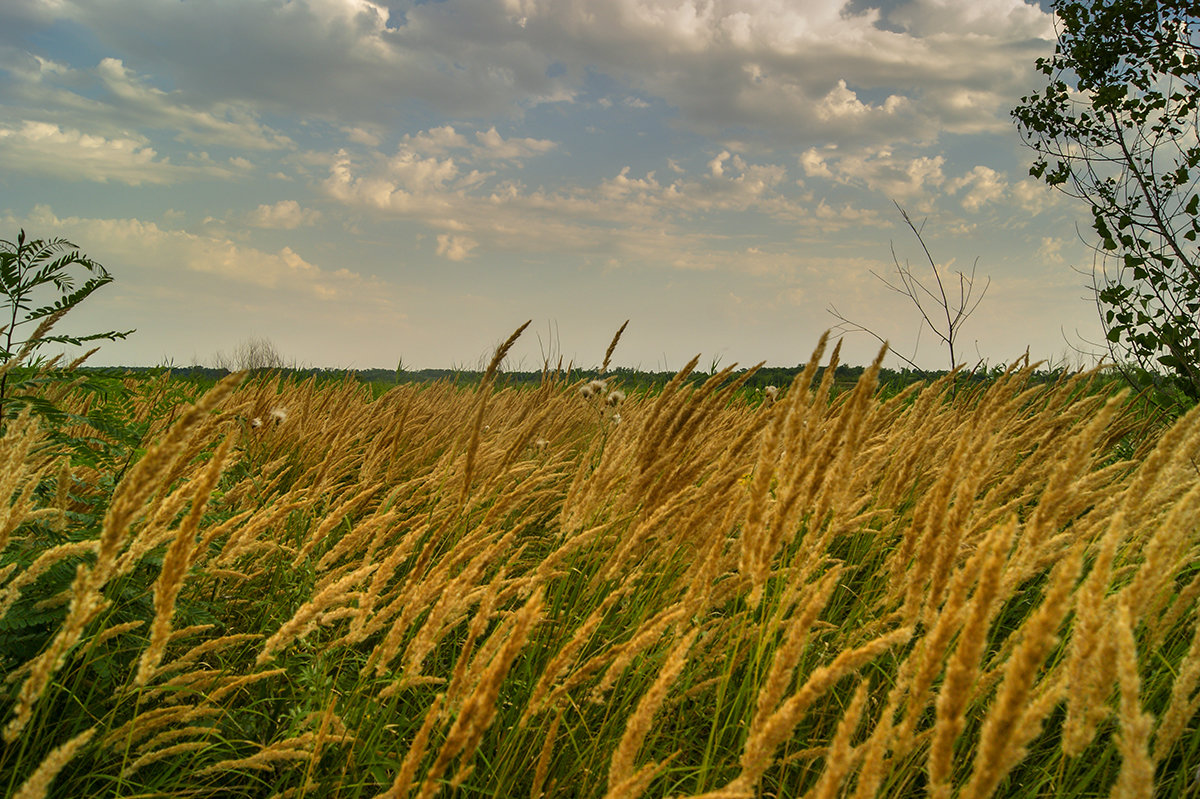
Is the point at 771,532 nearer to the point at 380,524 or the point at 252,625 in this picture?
the point at 380,524

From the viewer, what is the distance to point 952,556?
1.08 meters

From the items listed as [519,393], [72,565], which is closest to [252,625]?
[72,565]

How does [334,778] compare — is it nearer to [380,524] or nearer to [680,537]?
[380,524]

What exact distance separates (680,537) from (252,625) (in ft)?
4.59

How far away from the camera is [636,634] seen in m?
1.83

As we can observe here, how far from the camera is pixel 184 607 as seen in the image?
183 centimetres

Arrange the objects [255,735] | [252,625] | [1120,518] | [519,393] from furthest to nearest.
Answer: [519,393] < [252,625] < [255,735] < [1120,518]

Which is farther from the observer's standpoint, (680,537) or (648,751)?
(680,537)

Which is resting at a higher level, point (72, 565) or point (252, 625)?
point (72, 565)

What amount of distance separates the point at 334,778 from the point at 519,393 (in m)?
5.57

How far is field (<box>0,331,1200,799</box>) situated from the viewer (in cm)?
91

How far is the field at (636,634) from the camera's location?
2.97 feet

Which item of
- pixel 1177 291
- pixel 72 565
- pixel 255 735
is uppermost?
pixel 1177 291

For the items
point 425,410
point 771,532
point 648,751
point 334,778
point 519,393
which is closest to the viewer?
point 771,532
